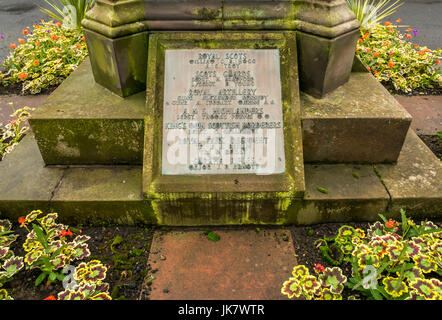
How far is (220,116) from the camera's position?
223cm

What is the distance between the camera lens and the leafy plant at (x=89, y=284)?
5.94 ft

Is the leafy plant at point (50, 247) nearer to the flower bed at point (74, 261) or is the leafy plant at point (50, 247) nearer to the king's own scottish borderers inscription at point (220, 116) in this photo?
the flower bed at point (74, 261)

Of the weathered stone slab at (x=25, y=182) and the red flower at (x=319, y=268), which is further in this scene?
the weathered stone slab at (x=25, y=182)

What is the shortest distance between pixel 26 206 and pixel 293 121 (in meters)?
2.06

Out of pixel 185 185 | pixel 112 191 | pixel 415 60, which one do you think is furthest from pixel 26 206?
pixel 415 60

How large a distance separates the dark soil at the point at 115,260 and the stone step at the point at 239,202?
93 millimetres

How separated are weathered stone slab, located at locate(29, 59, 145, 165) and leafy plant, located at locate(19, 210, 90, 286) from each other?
0.52 metres

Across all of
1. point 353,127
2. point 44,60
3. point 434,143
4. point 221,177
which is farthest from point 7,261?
point 434,143

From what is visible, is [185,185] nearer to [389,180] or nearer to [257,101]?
[257,101]

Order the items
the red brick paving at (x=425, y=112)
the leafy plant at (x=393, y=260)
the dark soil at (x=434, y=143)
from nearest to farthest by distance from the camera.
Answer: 1. the leafy plant at (x=393, y=260)
2. the dark soil at (x=434, y=143)
3. the red brick paving at (x=425, y=112)

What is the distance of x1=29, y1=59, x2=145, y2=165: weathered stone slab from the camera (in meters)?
2.32

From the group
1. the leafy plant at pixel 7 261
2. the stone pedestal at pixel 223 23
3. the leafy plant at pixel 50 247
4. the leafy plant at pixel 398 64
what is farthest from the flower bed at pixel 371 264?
the leafy plant at pixel 398 64

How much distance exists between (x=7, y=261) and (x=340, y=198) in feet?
7.53

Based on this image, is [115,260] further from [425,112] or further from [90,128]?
[425,112]
